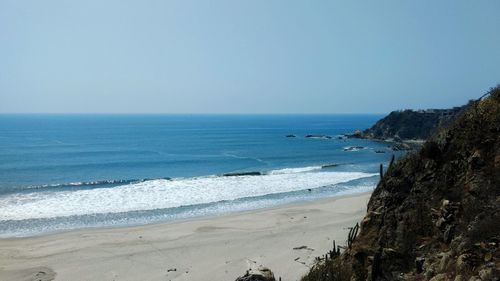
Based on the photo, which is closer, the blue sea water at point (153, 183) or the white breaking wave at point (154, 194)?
the blue sea water at point (153, 183)

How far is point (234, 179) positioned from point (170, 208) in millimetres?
14765

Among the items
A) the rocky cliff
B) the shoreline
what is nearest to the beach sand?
the shoreline

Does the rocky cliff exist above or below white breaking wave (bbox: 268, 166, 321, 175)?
above

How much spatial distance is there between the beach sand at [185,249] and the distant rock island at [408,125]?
7172 cm

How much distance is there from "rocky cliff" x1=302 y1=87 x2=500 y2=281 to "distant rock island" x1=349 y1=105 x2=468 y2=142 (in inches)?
3528

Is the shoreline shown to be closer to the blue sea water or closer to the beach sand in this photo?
the beach sand

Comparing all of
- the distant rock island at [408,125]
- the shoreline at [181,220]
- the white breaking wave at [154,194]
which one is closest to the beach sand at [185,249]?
the shoreline at [181,220]

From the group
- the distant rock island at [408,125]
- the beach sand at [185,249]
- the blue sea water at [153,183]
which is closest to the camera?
the beach sand at [185,249]

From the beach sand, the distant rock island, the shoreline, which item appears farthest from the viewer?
the distant rock island

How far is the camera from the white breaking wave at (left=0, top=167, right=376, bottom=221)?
116ft

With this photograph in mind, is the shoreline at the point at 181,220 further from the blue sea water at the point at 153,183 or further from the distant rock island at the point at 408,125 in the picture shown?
the distant rock island at the point at 408,125

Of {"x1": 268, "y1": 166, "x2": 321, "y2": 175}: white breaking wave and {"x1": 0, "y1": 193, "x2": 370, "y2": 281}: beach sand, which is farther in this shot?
{"x1": 268, "y1": 166, "x2": 321, "y2": 175}: white breaking wave

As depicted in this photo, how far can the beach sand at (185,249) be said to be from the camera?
21.4 meters

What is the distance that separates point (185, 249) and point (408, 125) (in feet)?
284
